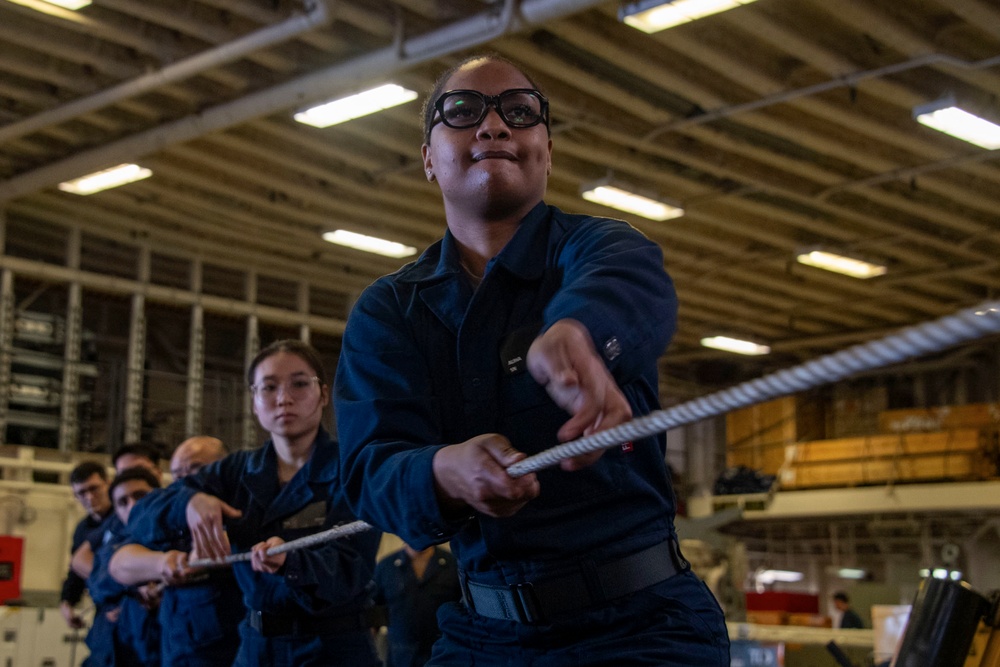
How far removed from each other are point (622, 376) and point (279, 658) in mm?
2804

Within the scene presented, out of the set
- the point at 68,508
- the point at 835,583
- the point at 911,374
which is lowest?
the point at 835,583

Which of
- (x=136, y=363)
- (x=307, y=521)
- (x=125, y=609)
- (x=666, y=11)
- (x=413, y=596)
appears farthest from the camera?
(x=136, y=363)

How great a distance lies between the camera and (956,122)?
11406 millimetres

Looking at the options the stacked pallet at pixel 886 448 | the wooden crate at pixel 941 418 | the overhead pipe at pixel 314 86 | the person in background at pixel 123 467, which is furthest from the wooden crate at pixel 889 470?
the person in background at pixel 123 467

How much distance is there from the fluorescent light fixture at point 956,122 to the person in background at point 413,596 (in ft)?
21.2

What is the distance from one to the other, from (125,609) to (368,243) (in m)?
10.0

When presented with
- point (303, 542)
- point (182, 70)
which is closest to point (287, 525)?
point (303, 542)

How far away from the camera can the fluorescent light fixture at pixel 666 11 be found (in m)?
9.02

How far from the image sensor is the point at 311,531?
14.2 feet

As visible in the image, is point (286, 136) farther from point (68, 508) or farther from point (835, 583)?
point (835, 583)

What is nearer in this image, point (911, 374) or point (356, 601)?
point (356, 601)

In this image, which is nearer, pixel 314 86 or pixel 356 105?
pixel 314 86

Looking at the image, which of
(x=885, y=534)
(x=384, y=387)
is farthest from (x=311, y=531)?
(x=885, y=534)

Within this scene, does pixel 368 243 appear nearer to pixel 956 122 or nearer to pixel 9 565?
pixel 9 565
